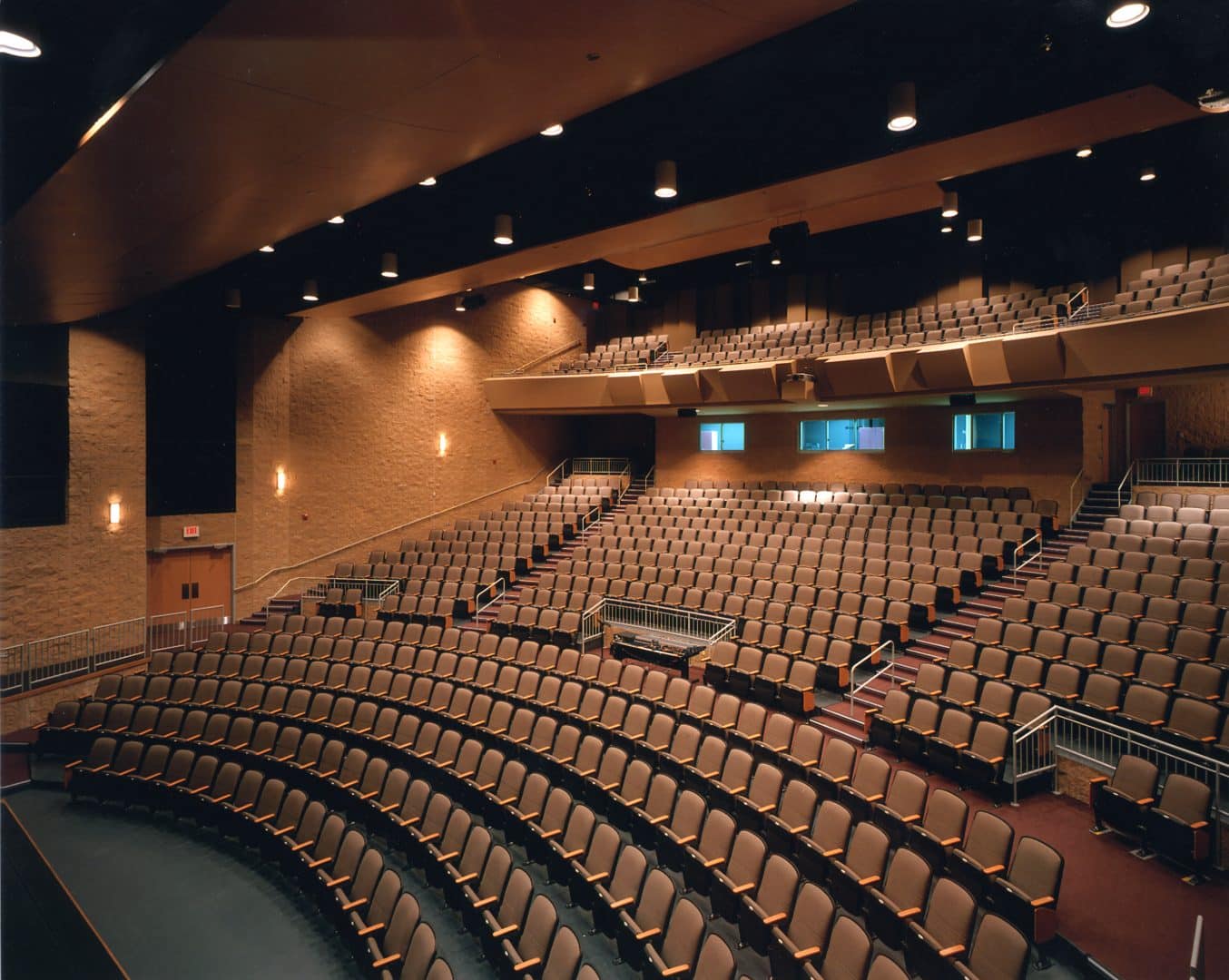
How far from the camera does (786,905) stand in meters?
4.12

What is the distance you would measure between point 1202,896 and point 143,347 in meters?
13.7

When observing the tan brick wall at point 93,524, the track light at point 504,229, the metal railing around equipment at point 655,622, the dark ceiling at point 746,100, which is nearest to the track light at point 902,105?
the dark ceiling at point 746,100

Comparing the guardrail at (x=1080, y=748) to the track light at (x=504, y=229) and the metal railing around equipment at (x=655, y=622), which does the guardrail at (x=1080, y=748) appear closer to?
the metal railing around equipment at (x=655, y=622)

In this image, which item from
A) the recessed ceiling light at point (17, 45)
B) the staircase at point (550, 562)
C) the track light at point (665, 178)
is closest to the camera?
the recessed ceiling light at point (17, 45)

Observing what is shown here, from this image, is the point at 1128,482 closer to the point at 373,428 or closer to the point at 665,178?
the point at 665,178

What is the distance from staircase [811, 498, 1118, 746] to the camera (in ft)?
23.1

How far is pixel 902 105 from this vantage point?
4934 mm

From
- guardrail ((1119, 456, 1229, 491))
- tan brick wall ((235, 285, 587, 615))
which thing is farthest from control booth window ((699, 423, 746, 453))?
guardrail ((1119, 456, 1229, 491))

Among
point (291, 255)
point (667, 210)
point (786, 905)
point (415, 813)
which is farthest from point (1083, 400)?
point (291, 255)

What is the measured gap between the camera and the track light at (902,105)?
492 cm

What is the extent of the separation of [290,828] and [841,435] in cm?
1158

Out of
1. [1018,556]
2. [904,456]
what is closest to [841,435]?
[904,456]

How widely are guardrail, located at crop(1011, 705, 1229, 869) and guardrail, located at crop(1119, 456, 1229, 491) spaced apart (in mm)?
6071

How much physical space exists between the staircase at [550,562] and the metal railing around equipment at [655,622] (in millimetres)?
1492
